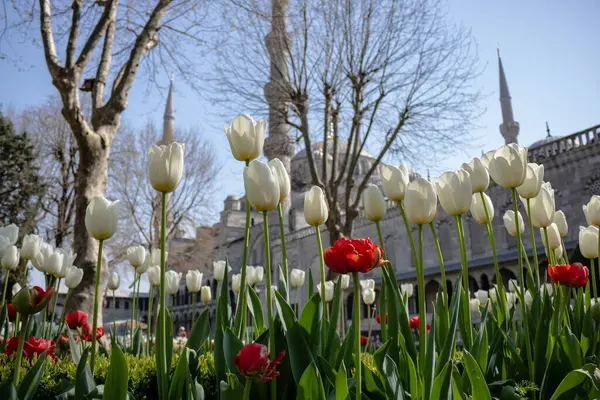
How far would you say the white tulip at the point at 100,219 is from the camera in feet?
5.32

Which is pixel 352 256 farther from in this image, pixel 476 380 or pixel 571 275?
pixel 571 275

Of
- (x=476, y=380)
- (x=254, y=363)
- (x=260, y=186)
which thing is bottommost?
(x=476, y=380)

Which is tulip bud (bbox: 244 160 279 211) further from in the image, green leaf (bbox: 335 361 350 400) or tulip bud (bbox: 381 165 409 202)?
tulip bud (bbox: 381 165 409 202)

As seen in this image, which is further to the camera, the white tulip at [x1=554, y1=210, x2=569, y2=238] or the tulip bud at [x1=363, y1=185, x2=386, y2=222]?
the white tulip at [x1=554, y1=210, x2=569, y2=238]

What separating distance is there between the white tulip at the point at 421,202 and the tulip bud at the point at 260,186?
46 cm

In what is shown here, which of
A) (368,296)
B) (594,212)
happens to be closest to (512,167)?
(594,212)

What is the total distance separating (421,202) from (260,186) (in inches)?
21.2

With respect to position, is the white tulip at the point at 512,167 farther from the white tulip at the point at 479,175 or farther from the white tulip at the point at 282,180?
the white tulip at the point at 282,180

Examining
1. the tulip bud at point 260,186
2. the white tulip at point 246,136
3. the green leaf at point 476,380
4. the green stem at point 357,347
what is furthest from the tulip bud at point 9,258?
the green leaf at point 476,380

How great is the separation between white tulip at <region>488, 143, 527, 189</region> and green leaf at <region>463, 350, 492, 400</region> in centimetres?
82

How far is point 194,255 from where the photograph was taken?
75.9 ft

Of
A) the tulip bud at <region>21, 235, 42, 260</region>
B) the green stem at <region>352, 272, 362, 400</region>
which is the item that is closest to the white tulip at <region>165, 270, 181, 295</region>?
the tulip bud at <region>21, 235, 42, 260</region>

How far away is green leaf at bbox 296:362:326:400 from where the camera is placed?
1.23m

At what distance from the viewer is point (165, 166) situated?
147 centimetres
